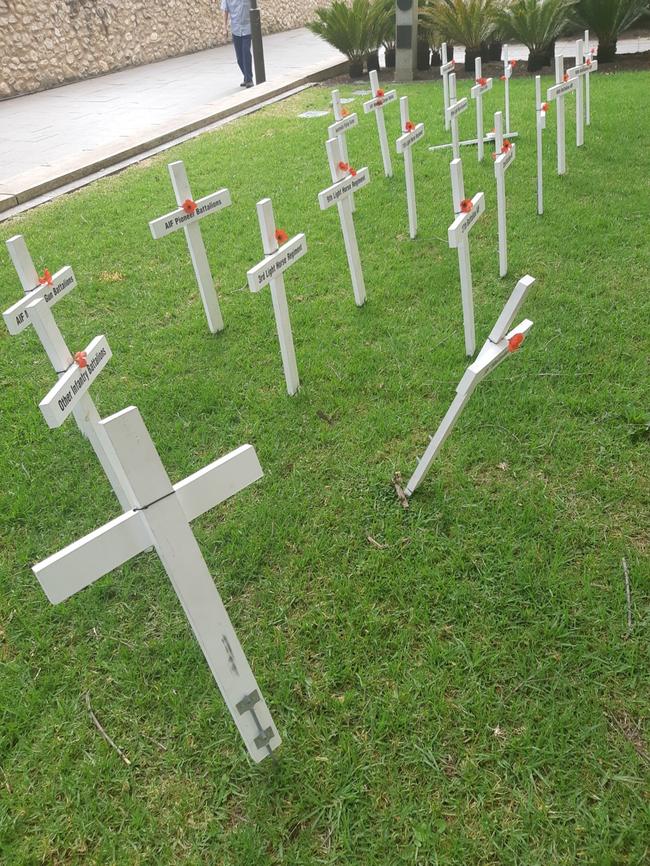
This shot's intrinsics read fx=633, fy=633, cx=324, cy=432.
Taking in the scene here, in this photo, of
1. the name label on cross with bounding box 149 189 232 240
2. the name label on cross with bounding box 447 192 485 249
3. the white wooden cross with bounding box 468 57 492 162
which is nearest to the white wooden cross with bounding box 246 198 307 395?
the name label on cross with bounding box 149 189 232 240

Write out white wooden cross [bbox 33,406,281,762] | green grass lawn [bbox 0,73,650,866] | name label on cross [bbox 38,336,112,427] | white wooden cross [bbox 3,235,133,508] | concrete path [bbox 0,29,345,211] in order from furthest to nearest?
concrete path [bbox 0,29,345,211] < white wooden cross [bbox 3,235,133,508] < name label on cross [bbox 38,336,112,427] < green grass lawn [bbox 0,73,650,866] < white wooden cross [bbox 33,406,281,762]

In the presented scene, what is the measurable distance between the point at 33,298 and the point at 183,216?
4.48ft

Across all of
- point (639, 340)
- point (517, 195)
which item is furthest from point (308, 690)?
point (517, 195)

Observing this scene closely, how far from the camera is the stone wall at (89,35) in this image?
12031mm

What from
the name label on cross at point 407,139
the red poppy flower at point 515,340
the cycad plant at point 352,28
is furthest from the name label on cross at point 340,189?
the cycad plant at point 352,28

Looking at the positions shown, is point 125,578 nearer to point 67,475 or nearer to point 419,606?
point 67,475

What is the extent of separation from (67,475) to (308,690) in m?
1.69

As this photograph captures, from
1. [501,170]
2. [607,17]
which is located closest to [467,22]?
[607,17]

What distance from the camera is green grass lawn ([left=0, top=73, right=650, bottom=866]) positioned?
1.82 meters

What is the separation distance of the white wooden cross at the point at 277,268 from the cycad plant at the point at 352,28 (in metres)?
10.4

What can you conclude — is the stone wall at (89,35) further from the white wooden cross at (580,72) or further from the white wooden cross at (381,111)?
the white wooden cross at (580,72)

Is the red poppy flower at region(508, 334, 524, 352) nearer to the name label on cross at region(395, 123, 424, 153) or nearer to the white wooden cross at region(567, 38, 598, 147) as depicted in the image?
the name label on cross at region(395, 123, 424, 153)

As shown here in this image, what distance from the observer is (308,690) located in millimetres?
2127

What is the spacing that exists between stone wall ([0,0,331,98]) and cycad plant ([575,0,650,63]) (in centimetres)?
987
